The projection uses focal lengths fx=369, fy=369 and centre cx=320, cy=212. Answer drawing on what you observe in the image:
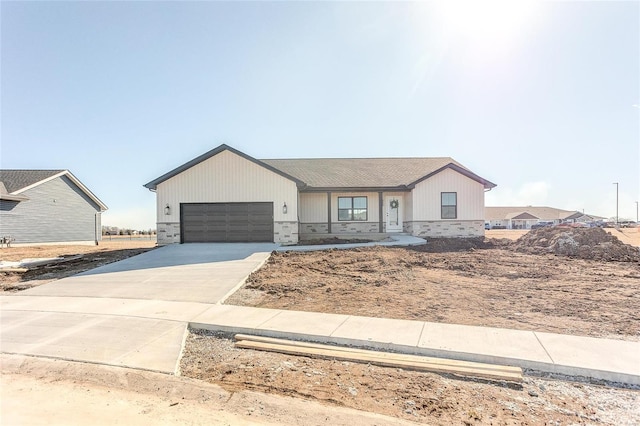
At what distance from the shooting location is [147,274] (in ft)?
36.8

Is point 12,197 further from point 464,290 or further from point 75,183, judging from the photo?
Answer: point 464,290

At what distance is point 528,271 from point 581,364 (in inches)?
292

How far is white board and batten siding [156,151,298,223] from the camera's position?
18.6m

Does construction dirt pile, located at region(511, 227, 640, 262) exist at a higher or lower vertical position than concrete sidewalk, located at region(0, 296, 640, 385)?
higher

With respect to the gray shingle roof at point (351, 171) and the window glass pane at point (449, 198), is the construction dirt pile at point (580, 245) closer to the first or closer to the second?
the window glass pane at point (449, 198)

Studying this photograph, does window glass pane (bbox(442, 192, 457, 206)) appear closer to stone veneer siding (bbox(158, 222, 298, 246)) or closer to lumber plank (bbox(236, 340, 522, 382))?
stone veneer siding (bbox(158, 222, 298, 246))

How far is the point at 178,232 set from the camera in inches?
733

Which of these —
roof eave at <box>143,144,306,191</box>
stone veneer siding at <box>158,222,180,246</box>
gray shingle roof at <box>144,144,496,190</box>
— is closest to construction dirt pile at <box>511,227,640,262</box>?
gray shingle roof at <box>144,144,496,190</box>

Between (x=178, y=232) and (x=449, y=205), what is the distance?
1468 centimetres

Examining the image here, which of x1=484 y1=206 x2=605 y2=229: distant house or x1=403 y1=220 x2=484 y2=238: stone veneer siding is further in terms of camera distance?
x1=484 y1=206 x2=605 y2=229: distant house

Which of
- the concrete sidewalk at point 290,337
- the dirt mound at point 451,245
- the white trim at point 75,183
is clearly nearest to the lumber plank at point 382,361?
the concrete sidewalk at point 290,337

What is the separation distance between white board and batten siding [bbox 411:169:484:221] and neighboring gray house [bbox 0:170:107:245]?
24.6 meters

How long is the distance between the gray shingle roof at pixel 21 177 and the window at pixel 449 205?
87.5 ft

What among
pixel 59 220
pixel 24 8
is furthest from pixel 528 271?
pixel 59 220
